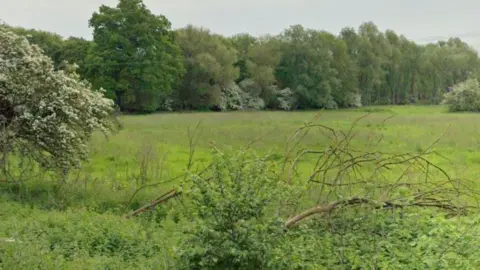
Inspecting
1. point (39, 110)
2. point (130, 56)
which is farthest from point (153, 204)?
point (130, 56)

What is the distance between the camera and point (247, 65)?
5797 cm

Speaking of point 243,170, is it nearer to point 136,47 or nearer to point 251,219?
point 251,219

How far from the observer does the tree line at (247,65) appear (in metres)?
43.4

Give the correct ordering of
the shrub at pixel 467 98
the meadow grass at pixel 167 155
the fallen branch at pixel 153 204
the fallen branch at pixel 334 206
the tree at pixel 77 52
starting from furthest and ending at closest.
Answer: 1. the shrub at pixel 467 98
2. the tree at pixel 77 52
3. the meadow grass at pixel 167 155
4. the fallen branch at pixel 153 204
5. the fallen branch at pixel 334 206

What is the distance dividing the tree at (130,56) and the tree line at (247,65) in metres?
0.10

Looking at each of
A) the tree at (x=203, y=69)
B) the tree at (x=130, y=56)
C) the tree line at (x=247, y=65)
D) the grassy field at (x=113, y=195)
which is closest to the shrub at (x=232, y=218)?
the grassy field at (x=113, y=195)

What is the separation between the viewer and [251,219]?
692 centimetres

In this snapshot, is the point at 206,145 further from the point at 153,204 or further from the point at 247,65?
the point at 247,65

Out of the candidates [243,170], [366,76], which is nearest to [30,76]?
[243,170]

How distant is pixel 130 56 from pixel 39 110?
31927 millimetres

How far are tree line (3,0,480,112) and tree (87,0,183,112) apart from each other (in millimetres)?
98

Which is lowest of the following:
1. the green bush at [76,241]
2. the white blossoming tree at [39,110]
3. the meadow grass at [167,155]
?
the green bush at [76,241]

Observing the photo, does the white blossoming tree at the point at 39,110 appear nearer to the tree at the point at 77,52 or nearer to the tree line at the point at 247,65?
the tree line at the point at 247,65

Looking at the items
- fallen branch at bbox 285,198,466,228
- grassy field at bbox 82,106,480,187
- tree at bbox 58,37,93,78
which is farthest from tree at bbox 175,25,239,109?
fallen branch at bbox 285,198,466,228
